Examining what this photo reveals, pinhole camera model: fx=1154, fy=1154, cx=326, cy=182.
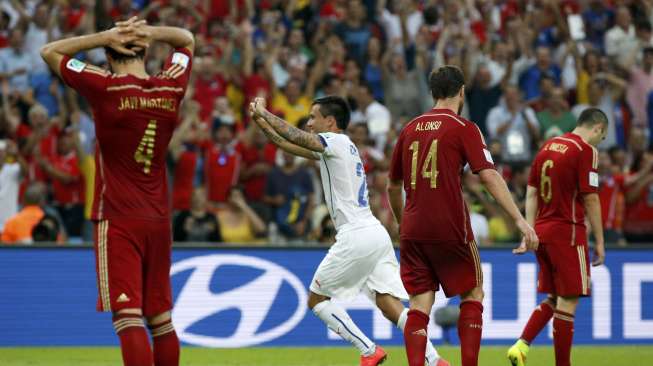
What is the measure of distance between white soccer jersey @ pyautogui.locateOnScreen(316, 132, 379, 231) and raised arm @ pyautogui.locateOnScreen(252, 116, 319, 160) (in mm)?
239

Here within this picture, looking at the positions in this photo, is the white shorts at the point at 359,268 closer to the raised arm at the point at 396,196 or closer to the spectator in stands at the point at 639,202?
the raised arm at the point at 396,196

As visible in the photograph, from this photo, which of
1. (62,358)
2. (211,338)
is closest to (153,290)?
(62,358)

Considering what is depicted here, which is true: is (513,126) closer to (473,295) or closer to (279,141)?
(279,141)

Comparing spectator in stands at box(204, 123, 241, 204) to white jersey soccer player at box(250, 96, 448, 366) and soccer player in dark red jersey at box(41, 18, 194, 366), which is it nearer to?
white jersey soccer player at box(250, 96, 448, 366)

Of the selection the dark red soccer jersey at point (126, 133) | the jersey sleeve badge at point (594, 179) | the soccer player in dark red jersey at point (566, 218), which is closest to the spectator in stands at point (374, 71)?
the soccer player in dark red jersey at point (566, 218)

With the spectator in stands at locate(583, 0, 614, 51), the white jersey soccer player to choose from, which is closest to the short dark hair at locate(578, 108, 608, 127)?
the white jersey soccer player

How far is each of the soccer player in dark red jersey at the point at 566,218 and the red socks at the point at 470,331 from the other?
1.92 metres

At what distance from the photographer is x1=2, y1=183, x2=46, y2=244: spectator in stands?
46.7ft

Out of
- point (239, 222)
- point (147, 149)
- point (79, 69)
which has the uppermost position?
point (79, 69)

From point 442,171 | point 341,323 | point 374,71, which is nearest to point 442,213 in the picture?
point 442,171

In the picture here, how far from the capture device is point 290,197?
15.9 meters

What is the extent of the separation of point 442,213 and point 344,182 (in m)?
1.39

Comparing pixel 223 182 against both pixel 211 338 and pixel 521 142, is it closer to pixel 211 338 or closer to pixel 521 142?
pixel 211 338

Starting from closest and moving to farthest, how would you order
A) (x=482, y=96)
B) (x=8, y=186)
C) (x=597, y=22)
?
(x=8, y=186) < (x=482, y=96) < (x=597, y=22)
